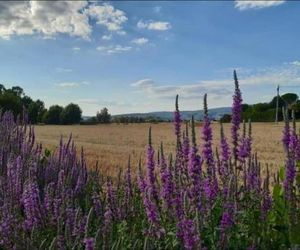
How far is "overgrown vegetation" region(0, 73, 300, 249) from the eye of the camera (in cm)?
362

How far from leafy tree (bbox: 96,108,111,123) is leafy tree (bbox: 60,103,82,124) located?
16.5 feet

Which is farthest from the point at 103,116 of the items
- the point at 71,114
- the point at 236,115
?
the point at 236,115

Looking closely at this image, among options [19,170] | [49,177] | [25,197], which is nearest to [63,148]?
[49,177]

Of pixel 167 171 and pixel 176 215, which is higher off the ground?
pixel 167 171

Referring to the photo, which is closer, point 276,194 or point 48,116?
point 276,194

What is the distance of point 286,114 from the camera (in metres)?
4.05

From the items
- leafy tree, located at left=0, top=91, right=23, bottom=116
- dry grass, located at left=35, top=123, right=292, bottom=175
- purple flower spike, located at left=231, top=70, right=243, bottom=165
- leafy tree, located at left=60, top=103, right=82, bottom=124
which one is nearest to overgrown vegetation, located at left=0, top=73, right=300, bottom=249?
purple flower spike, located at left=231, top=70, right=243, bottom=165

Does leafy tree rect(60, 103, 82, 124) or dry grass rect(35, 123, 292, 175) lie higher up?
leafy tree rect(60, 103, 82, 124)

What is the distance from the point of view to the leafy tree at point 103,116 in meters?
114

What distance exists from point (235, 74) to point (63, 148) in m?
3.81

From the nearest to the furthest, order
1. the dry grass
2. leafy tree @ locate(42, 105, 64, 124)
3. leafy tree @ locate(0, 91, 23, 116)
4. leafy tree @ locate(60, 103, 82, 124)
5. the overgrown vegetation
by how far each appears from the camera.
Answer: the overgrown vegetation < the dry grass < leafy tree @ locate(0, 91, 23, 116) < leafy tree @ locate(42, 105, 64, 124) < leafy tree @ locate(60, 103, 82, 124)

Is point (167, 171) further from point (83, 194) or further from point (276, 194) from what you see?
point (83, 194)

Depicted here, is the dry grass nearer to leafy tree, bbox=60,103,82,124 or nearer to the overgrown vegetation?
the overgrown vegetation

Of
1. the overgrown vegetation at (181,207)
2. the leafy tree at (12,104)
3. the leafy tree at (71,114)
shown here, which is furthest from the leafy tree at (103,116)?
the overgrown vegetation at (181,207)
